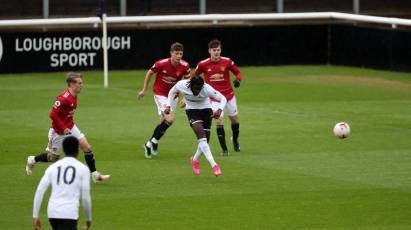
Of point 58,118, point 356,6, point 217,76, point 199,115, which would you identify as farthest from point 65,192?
point 356,6

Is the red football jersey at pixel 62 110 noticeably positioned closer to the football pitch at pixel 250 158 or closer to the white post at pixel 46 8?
the football pitch at pixel 250 158

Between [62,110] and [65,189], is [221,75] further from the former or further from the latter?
[65,189]

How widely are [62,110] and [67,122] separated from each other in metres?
0.24

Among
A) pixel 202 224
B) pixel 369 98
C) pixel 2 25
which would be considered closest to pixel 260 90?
pixel 369 98

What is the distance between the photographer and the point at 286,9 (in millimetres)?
42625

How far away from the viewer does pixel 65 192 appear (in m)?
11.5

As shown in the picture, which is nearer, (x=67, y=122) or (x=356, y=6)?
(x=67, y=122)

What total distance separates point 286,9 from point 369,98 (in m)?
13.1

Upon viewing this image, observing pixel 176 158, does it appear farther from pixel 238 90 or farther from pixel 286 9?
pixel 286 9

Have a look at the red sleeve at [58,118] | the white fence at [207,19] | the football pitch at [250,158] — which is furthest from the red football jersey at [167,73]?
the white fence at [207,19]

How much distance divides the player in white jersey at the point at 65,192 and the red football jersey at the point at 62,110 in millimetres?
5448

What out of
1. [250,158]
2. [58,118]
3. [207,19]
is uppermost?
[207,19]

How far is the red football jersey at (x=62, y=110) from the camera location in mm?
17078

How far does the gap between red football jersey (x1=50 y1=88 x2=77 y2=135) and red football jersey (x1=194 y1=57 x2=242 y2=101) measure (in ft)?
15.4
